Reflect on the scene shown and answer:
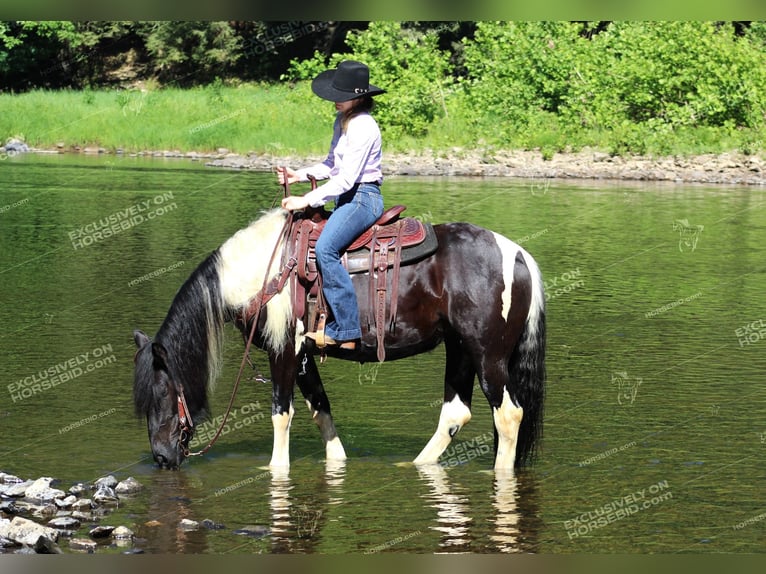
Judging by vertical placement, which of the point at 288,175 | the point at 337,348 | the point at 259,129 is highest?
the point at 288,175

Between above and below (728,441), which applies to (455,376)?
above

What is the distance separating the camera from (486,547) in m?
7.54

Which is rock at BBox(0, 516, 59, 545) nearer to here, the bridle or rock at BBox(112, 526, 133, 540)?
rock at BBox(112, 526, 133, 540)

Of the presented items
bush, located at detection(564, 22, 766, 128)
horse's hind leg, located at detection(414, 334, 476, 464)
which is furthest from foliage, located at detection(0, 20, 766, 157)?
horse's hind leg, located at detection(414, 334, 476, 464)

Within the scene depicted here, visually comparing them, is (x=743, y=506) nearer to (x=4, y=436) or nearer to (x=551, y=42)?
(x=4, y=436)

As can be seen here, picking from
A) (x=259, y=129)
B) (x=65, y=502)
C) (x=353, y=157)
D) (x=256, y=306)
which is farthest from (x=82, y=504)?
(x=259, y=129)

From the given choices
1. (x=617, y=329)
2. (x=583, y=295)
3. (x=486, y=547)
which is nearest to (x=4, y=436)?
(x=486, y=547)

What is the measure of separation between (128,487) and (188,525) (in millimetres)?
933

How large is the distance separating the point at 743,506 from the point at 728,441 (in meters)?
1.70

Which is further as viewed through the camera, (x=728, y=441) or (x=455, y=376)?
(x=728, y=441)

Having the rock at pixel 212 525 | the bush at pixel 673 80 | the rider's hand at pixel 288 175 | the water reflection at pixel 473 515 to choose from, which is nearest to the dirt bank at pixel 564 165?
the bush at pixel 673 80

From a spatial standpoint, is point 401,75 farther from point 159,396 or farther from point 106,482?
point 106,482

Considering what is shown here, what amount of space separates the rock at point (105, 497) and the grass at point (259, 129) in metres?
30.6

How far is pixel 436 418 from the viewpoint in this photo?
10.9m
